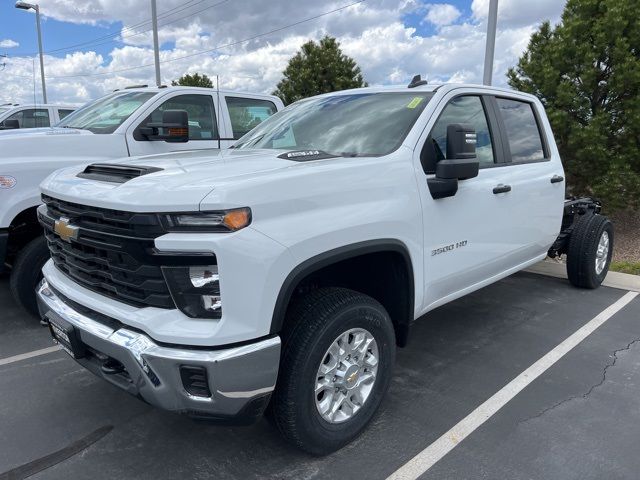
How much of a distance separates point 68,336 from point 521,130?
12.4 feet

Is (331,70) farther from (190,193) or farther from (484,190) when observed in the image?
(190,193)

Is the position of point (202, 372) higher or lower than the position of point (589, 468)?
higher

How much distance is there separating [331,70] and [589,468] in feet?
42.7

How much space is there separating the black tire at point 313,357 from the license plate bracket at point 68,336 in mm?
992

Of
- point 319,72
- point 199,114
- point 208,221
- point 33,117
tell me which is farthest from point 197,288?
point 319,72

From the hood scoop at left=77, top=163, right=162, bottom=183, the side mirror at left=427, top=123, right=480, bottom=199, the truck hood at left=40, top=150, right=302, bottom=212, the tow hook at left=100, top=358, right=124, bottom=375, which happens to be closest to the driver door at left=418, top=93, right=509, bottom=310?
the side mirror at left=427, top=123, right=480, bottom=199

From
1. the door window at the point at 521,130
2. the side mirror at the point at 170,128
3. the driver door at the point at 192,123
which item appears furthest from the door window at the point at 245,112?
the door window at the point at 521,130

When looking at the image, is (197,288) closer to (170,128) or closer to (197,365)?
(197,365)

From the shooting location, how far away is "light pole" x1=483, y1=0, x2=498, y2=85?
328 inches

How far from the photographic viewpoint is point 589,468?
2.70 meters

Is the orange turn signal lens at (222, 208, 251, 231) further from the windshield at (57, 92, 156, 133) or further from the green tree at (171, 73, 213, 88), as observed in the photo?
the green tree at (171, 73, 213, 88)

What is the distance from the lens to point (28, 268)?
442 centimetres

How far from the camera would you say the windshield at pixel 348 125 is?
10.8ft

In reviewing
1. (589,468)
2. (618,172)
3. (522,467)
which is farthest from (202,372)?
(618,172)
